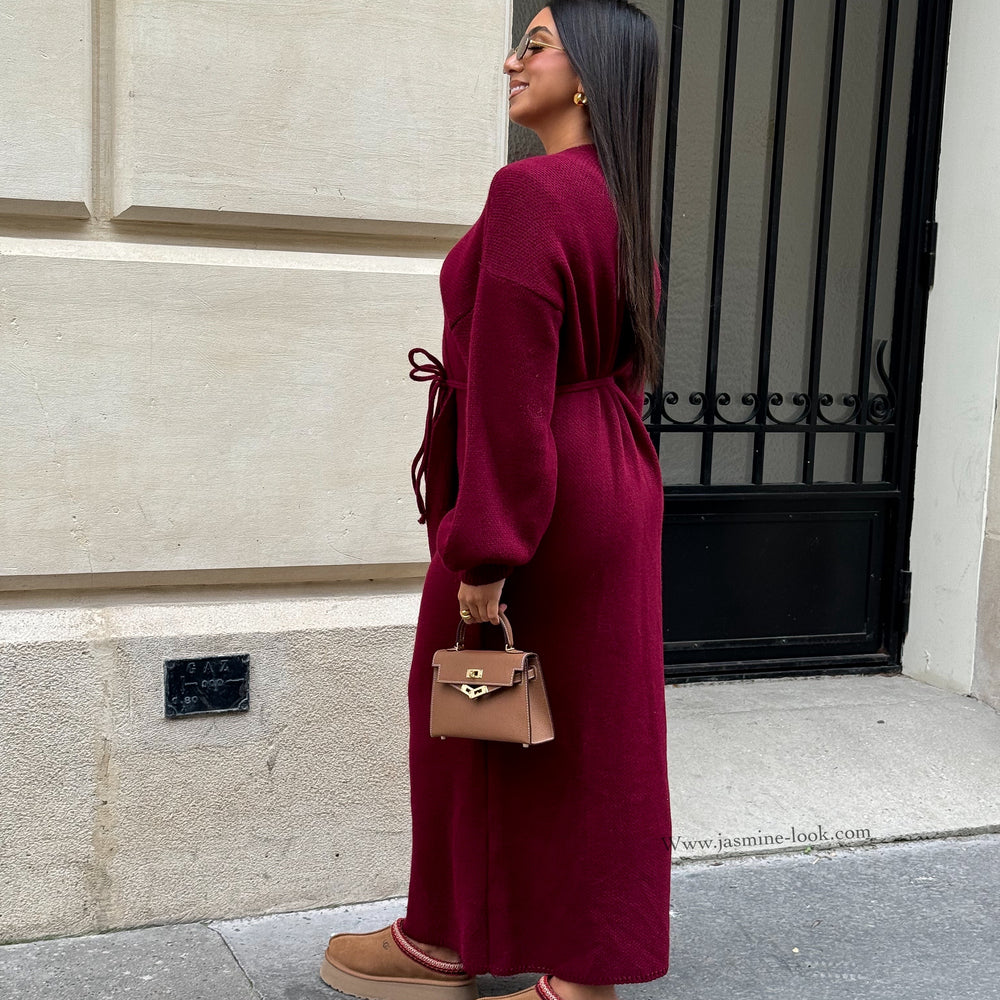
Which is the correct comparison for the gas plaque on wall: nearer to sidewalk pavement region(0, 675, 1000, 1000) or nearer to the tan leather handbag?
sidewalk pavement region(0, 675, 1000, 1000)

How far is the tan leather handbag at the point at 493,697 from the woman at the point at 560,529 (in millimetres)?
84

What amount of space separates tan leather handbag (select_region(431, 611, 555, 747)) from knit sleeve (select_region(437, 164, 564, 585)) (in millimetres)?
189

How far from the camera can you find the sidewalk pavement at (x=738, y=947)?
2.72 m

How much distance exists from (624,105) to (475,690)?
1.09 m

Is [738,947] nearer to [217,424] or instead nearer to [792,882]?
[792,882]

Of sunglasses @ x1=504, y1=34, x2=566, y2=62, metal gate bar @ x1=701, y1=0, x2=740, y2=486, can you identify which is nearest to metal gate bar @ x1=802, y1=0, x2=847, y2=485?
metal gate bar @ x1=701, y1=0, x2=740, y2=486

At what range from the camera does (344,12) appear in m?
2.86

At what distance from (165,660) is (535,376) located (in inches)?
47.8

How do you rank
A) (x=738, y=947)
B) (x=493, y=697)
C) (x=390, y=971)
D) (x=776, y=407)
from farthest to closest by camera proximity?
(x=776, y=407) < (x=738, y=947) < (x=390, y=971) < (x=493, y=697)

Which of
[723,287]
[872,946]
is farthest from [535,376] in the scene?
[723,287]

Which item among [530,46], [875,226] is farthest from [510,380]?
[875,226]

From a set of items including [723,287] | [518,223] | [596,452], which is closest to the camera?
[518,223]

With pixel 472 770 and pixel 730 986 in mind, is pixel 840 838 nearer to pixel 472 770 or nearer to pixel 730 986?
pixel 730 986

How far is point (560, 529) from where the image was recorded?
2348 mm
